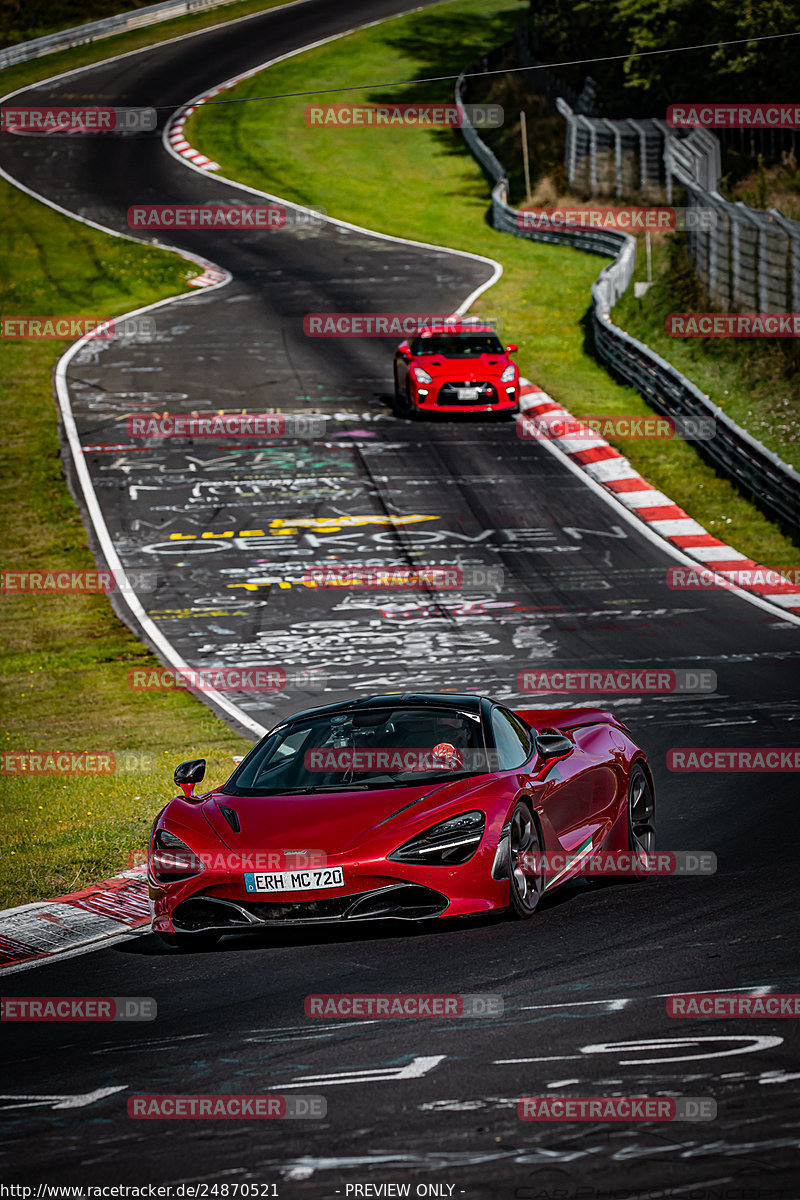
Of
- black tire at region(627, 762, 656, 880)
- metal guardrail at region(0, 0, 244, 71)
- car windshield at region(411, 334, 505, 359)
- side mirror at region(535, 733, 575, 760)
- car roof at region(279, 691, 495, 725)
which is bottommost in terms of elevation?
car windshield at region(411, 334, 505, 359)

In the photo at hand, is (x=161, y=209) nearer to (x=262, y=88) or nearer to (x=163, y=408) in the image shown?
(x=262, y=88)

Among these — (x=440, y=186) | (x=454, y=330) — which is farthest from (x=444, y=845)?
(x=440, y=186)

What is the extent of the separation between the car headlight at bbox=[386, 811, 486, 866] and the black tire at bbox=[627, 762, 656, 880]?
1.95 m

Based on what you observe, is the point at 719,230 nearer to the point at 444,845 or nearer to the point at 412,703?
the point at 412,703

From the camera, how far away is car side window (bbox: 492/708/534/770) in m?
8.77

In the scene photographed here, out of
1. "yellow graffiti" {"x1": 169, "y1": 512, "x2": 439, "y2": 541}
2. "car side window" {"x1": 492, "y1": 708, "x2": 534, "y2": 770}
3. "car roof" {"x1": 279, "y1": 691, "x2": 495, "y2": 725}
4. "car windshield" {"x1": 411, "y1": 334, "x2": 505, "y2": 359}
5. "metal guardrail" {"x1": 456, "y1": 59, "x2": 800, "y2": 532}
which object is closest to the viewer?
"car side window" {"x1": 492, "y1": 708, "x2": 534, "y2": 770}

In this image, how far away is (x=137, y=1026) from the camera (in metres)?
6.79

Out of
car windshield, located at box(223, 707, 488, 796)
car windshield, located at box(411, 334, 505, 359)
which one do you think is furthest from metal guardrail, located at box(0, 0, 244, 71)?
car windshield, located at box(223, 707, 488, 796)

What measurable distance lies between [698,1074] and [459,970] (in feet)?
6.10

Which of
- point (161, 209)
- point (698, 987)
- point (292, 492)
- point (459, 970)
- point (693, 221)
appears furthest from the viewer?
point (161, 209)

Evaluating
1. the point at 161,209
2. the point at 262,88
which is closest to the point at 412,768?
the point at 161,209

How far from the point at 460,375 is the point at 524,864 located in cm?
2130

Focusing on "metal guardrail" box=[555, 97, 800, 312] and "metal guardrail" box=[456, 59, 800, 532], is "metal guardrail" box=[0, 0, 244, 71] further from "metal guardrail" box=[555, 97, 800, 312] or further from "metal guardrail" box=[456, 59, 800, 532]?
"metal guardrail" box=[555, 97, 800, 312]

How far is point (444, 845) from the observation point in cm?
783
